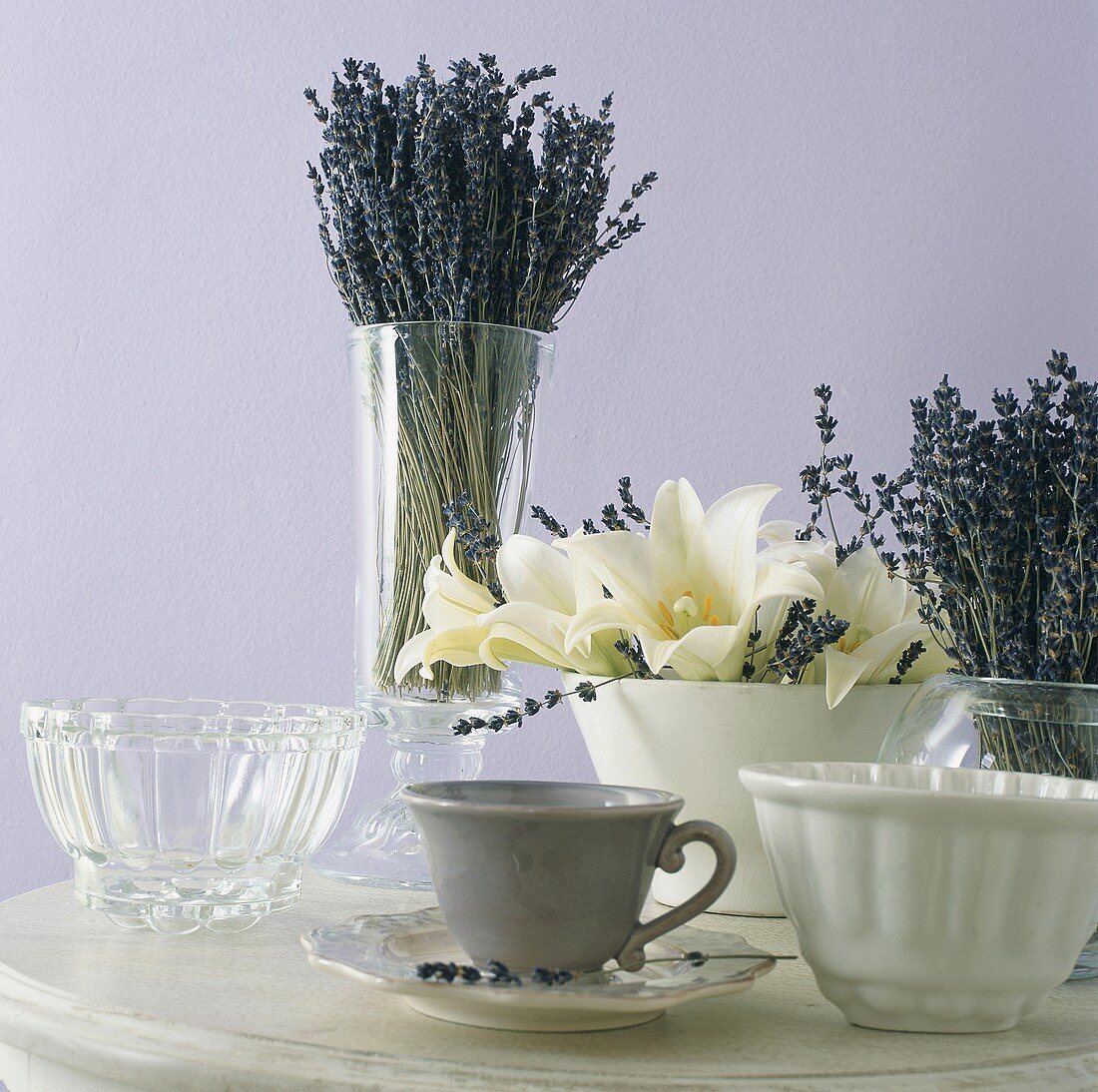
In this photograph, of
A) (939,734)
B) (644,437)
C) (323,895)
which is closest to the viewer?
(939,734)

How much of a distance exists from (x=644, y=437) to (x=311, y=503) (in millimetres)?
334

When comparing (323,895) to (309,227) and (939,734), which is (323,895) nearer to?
(939,734)

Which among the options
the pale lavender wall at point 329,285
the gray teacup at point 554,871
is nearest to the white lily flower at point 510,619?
the gray teacup at point 554,871

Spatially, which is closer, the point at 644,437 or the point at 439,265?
the point at 439,265

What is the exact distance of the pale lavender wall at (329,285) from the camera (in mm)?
1087

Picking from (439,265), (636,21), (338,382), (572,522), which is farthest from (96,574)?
(636,21)

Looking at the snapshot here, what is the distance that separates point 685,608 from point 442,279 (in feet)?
0.91

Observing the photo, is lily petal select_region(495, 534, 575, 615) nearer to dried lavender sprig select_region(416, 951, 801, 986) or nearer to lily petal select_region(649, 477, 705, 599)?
lily petal select_region(649, 477, 705, 599)

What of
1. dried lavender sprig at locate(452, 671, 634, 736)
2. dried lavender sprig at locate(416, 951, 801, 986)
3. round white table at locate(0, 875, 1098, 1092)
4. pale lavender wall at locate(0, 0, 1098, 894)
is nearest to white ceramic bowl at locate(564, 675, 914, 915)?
dried lavender sprig at locate(452, 671, 634, 736)

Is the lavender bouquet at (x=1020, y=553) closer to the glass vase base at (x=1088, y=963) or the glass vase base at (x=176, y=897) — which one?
the glass vase base at (x=1088, y=963)

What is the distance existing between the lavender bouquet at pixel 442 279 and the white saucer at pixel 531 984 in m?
0.29

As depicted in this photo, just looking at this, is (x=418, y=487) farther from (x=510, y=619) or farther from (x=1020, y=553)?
(x=1020, y=553)

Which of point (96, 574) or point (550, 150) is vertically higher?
point (550, 150)

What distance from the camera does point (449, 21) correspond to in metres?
1.19
